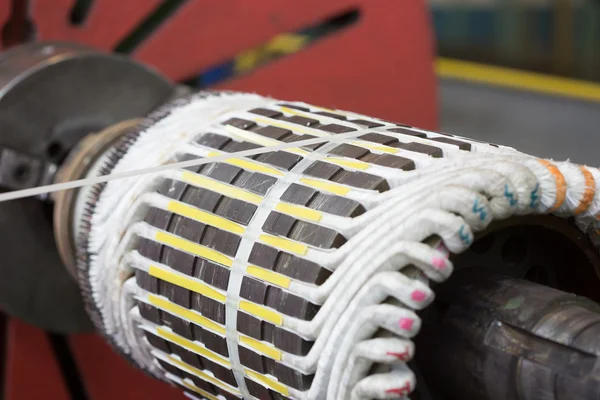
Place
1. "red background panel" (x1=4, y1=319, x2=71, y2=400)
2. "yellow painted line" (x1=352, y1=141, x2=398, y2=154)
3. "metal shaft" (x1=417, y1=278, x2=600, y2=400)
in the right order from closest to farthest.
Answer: "metal shaft" (x1=417, y1=278, x2=600, y2=400) < "yellow painted line" (x1=352, y1=141, x2=398, y2=154) < "red background panel" (x1=4, y1=319, x2=71, y2=400)

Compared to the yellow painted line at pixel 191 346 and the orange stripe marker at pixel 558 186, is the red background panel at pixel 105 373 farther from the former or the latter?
the orange stripe marker at pixel 558 186

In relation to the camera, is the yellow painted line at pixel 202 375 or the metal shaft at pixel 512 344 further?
the yellow painted line at pixel 202 375

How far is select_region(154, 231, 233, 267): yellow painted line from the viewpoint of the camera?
2.01 ft

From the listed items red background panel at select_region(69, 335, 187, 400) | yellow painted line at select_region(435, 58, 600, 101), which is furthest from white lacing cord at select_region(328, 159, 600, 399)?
yellow painted line at select_region(435, 58, 600, 101)

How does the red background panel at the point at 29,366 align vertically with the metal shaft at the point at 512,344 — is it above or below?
below

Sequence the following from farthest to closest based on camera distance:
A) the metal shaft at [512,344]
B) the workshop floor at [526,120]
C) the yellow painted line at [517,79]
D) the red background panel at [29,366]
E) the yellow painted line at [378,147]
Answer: the yellow painted line at [517,79], the workshop floor at [526,120], the red background panel at [29,366], the yellow painted line at [378,147], the metal shaft at [512,344]

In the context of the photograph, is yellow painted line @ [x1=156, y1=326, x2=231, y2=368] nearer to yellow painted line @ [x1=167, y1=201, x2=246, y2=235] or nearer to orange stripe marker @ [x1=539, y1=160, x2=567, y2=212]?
yellow painted line @ [x1=167, y1=201, x2=246, y2=235]

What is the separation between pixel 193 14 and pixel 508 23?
289 centimetres

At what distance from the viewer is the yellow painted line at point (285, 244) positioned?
0.56m

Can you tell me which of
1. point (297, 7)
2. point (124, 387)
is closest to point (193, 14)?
point (297, 7)

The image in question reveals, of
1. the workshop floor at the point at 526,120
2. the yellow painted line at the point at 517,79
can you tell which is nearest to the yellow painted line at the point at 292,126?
the workshop floor at the point at 526,120

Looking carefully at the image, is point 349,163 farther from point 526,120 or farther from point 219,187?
point 526,120

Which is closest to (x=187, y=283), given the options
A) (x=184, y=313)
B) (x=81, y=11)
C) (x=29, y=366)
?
(x=184, y=313)

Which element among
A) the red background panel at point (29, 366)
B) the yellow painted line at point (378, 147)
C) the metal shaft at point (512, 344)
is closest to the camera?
the metal shaft at point (512, 344)
